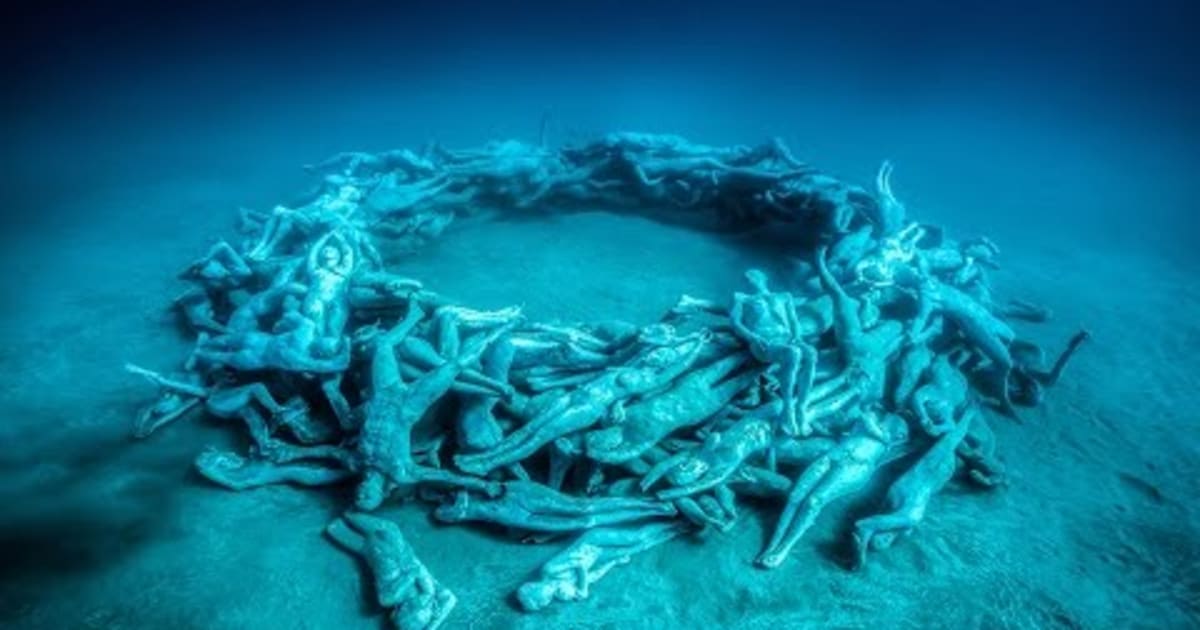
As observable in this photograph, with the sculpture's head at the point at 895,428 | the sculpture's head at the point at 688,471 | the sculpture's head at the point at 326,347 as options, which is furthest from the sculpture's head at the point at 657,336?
the sculpture's head at the point at 326,347

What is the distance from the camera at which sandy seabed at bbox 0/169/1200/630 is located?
3846 mm

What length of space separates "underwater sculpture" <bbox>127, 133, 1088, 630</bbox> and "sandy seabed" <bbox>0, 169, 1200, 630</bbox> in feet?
0.58

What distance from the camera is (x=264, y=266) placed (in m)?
7.19

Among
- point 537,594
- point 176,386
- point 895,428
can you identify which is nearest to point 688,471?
point 537,594

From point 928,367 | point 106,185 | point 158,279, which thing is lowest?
point 106,185

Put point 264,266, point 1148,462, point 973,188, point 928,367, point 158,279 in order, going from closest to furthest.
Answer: point 1148,462
point 928,367
point 264,266
point 158,279
point 973,188

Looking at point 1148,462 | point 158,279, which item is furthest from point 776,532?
point 158,279

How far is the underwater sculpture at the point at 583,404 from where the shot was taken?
14.2ft

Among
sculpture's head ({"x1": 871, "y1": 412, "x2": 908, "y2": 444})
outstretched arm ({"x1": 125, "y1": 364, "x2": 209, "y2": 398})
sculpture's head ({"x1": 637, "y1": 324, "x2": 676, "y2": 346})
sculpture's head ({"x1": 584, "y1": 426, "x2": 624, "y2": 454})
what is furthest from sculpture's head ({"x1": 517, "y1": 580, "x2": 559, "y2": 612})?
outstretched arm ({"x1": 125, "y1": 364, "x2": 209, "y2": 398})

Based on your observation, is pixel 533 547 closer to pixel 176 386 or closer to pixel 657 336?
pixel 657 336

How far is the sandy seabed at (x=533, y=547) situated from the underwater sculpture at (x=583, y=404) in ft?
0.58

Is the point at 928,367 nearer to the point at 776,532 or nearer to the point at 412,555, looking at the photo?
the point at 776,532

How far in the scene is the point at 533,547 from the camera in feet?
14.2

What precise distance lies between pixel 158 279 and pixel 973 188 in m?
21.4
